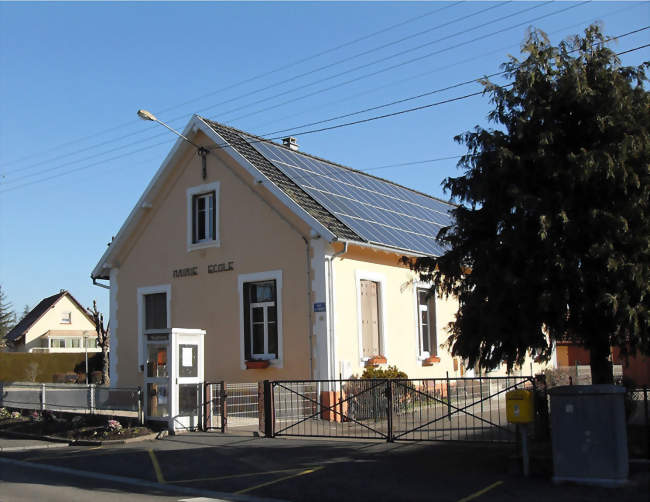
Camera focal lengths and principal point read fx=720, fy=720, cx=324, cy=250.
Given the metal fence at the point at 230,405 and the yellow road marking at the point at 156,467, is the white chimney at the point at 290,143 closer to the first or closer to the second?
the metal fence at the point at 230,405

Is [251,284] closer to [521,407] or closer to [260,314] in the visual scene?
[260,314]

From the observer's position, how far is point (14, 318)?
59.9m

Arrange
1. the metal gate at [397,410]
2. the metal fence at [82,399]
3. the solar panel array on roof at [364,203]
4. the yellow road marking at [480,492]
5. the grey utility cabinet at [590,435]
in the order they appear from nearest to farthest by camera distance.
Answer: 1. the yellow road marking at [480,492]
2. the grey utility cabinet at [590,435]
3. the metal gate at [397,410]
4. the metal fence at [82,399]
5. the solar panel array on roof at [364,203]

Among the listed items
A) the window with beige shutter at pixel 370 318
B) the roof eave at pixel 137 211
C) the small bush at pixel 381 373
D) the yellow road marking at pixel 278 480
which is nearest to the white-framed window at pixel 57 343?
the roof eave at pixel 137 211

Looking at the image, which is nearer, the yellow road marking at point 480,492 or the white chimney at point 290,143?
the yellow road marking at point 480,492

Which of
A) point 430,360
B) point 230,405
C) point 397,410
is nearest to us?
point 397,410

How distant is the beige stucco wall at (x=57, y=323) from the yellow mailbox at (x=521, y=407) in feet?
189

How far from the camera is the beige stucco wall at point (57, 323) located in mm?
61375

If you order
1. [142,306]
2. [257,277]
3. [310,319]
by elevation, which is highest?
[257,277]

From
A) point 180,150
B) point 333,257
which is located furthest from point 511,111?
point 180,150

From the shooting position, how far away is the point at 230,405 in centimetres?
1659

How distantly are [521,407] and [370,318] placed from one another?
31.4ft

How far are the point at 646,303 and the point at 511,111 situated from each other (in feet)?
11.0

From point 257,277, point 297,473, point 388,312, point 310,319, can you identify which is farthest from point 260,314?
point 297,473
